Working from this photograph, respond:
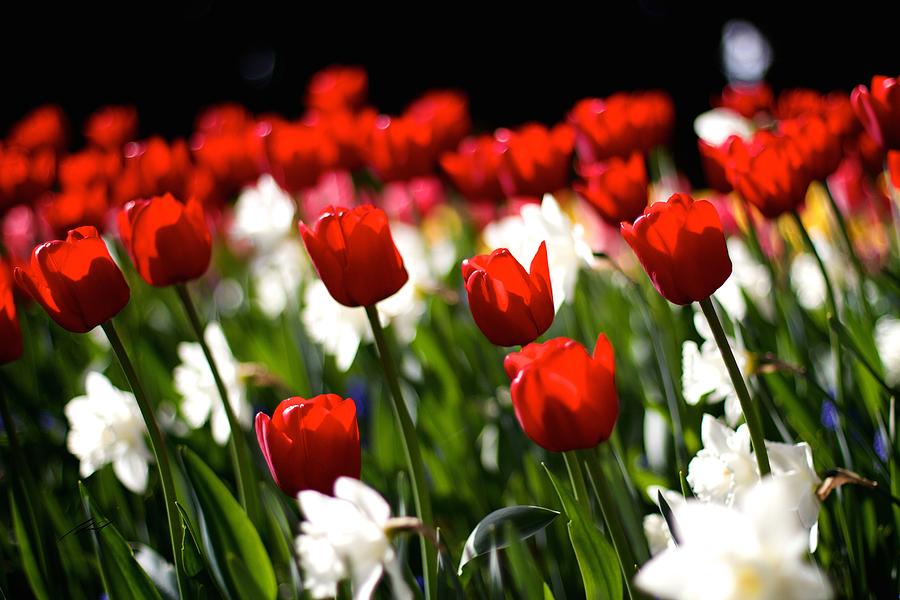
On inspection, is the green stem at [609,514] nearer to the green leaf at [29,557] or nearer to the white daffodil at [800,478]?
the white daffodil at [800,478]

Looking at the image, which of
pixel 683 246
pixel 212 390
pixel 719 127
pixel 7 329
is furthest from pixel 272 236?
pixel 683 246

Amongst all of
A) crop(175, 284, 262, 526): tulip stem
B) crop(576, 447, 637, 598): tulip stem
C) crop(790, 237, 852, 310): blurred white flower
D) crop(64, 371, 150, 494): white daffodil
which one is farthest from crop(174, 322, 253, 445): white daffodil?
crop(790, 237, 852, 310): blurred white flower

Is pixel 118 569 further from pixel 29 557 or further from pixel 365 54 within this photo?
pixel 365 54

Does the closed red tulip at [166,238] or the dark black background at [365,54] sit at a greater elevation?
the dark black background at [365,54]

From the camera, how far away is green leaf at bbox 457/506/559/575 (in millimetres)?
830

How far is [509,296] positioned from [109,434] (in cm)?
76

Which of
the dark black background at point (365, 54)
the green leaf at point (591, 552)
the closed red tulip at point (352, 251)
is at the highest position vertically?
the dark black background at point (365, 54)

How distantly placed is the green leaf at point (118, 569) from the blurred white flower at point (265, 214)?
136cm

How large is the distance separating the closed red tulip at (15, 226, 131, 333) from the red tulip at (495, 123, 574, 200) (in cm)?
75

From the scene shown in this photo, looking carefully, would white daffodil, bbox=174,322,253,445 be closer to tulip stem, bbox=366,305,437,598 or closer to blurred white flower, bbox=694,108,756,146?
tulip stem, bbox=366,305,437,598

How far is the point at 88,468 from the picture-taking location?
130 centimetres

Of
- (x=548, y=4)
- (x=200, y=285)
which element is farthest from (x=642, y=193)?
(x=548, y=4)

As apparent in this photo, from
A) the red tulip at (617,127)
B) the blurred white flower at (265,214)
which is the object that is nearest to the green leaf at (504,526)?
the red tulip at (617,127)

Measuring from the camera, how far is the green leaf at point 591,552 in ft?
2.73
